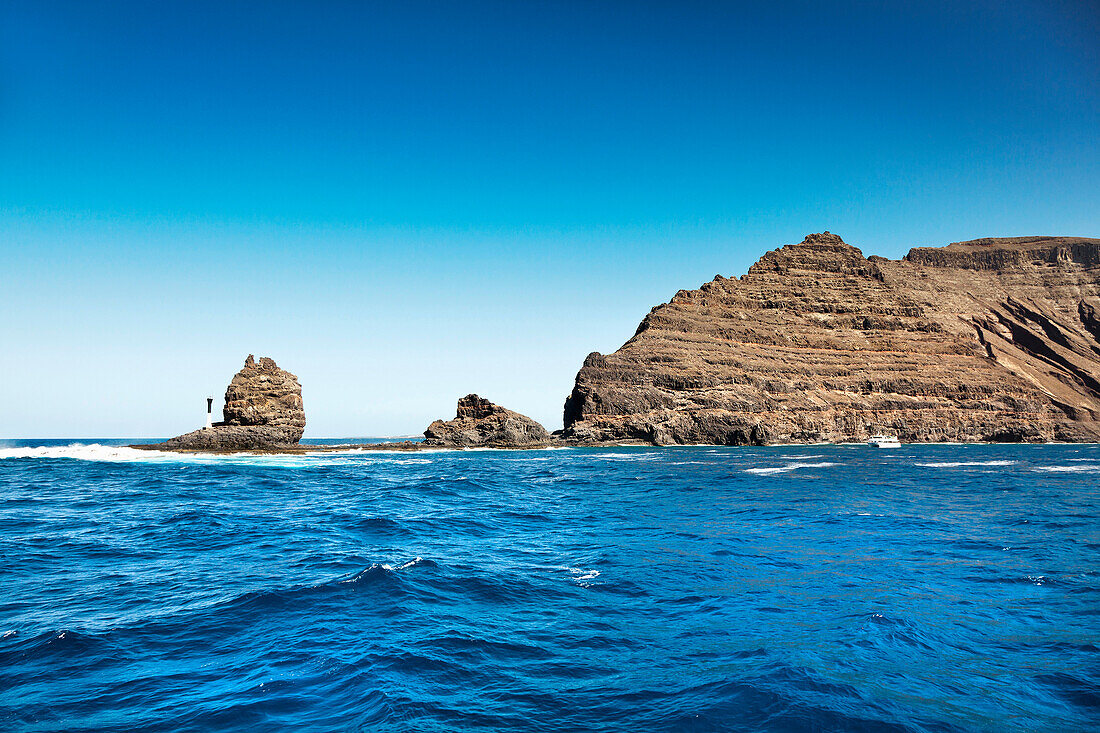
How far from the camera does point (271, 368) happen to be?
241 ft

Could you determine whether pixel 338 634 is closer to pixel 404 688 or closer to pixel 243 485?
pixel 404 688

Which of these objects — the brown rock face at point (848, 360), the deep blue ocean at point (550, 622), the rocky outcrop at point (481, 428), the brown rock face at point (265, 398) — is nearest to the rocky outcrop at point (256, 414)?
the brown rock face at point (265, 398)

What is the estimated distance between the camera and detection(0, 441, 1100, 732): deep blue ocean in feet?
21.1

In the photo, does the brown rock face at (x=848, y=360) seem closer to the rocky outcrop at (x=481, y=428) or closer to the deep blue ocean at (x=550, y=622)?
the rocky outcrop at (x=481, y=428)

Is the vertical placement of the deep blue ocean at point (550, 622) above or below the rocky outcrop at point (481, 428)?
below

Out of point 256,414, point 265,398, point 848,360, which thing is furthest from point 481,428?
point 848,360

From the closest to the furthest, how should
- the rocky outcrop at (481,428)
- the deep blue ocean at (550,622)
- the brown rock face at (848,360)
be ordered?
the deep blue ocean at (550,622)
the rocky outcrop at (481,428)
the brown rock face at (848,360)

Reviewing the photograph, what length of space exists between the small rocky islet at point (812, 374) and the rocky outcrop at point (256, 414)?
0.15 m

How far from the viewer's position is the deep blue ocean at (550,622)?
6.42 metres

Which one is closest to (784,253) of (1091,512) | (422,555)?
(1091,512)

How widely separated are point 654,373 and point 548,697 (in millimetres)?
104969

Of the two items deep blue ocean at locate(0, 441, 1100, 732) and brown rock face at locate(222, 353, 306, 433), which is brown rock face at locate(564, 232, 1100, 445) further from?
deep blue ocean at locate(0, 441, 1100, 732)

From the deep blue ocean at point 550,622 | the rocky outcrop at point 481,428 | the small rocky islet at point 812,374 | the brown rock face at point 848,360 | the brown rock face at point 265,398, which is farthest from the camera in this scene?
the brown rock face at point 848,360

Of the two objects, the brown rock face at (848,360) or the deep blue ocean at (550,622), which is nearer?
the deep blue ocean at (550,622)
